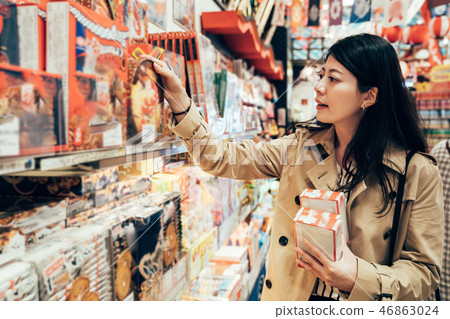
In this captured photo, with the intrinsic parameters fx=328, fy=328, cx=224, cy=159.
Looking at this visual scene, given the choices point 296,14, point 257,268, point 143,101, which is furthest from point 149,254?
point 296,14

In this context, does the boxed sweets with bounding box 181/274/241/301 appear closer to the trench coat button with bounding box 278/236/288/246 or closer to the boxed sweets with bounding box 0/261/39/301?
the trench coat button with bounding box 278/236/288/246

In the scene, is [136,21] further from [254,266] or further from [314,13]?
[314,13]

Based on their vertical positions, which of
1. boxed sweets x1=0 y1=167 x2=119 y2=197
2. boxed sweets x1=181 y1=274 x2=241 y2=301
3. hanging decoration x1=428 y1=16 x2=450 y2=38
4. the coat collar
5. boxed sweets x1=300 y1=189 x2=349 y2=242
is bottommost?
boxed sweets x1=181 y1=274 x2=241 y2=301

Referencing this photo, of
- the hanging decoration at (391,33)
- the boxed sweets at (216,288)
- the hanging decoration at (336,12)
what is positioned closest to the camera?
the boxed sweets at (216,288)

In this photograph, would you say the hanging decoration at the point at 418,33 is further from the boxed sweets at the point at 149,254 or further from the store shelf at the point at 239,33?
the boxed sweets at the point at 149,254

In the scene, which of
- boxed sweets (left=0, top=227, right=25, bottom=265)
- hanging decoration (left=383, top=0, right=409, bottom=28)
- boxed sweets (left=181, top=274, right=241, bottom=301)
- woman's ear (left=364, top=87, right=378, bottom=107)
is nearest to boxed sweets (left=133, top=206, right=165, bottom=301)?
A: boxed sweets (left=0, top=227, right=25, bottom=265)

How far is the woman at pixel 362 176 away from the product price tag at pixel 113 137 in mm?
307

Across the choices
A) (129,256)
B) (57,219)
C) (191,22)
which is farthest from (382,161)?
(191,22)

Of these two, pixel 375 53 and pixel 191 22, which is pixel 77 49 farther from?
pixel 191 22

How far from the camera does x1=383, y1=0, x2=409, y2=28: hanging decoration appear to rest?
270 centimetres

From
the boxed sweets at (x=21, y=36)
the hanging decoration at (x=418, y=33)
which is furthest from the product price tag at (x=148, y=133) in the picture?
the hanging decoration at (x=418, y=33)

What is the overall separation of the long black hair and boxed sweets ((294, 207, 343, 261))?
9.1 inches

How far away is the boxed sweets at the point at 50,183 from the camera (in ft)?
2.80

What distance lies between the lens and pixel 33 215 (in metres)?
0.84
